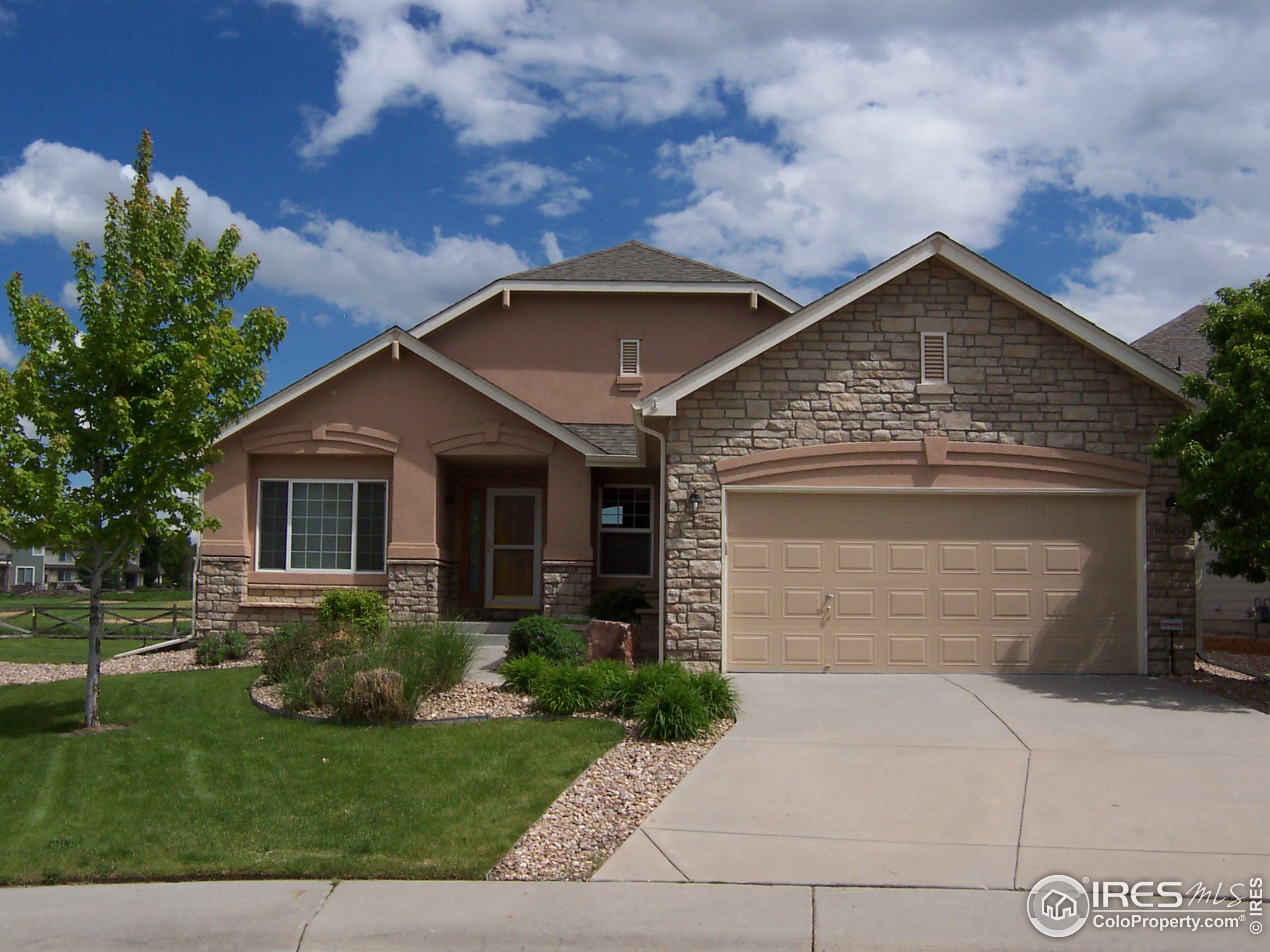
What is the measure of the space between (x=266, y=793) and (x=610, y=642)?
5.82 m

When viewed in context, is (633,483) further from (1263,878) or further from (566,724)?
(1263,878)

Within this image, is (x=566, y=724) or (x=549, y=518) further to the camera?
(x=549, y=518)

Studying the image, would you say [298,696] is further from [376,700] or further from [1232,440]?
[1232,440]

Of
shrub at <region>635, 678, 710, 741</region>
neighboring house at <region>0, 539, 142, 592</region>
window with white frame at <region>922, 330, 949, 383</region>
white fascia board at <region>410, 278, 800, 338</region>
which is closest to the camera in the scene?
shrub at <region>635, 678, 710, 741</region>

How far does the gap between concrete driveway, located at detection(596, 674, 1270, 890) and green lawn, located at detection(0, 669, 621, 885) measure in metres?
1.23

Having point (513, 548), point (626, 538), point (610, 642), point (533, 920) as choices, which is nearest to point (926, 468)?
point (610, 642)

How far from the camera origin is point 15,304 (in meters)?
10.8

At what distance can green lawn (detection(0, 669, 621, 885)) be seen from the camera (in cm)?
699

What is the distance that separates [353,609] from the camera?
15812 mm

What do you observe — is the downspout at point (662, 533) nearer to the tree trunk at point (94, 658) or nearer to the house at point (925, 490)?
the house at point (925, 490)

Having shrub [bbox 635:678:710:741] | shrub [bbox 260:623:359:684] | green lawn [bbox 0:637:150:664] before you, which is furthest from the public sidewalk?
green lawn [bbox 0:637:150:664]

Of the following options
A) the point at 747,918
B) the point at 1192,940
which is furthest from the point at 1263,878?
the point at 747,918

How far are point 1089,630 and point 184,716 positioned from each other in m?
10.6

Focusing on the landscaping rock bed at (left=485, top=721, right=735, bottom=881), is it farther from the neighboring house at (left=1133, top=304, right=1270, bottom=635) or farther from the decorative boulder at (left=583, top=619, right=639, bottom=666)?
the neighboring house at (left=1133, top=304, right=1270, bottom=635)
